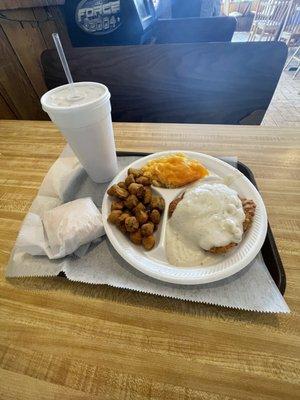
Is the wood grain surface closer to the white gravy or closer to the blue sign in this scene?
the blue sign

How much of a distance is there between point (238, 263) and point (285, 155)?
0.47m

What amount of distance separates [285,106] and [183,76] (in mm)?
2096

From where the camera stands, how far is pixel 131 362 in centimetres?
36

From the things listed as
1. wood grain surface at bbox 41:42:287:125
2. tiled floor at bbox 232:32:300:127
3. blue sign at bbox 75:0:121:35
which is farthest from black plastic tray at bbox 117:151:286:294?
tiled floor at bbox 232:32:300:127

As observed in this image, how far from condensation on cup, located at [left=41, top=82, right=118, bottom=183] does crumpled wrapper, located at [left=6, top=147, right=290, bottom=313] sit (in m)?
0.15

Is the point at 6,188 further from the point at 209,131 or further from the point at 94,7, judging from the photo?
the point at 94,7

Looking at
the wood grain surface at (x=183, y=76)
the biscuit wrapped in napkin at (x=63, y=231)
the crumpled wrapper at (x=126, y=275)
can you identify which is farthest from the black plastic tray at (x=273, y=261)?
the wood grain surface at (x=183, y=76)

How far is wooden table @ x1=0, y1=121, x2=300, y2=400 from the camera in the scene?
34cm

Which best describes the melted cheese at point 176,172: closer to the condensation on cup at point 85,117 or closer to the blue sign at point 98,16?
the condensation on cup at point 85,117

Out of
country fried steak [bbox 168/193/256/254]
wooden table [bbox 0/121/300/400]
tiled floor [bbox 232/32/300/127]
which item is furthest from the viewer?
tiled floor [bbox 232/32/300/127]

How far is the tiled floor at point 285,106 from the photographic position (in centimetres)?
238

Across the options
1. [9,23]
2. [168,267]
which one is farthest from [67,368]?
[9,23]

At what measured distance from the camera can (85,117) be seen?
49 centimetres

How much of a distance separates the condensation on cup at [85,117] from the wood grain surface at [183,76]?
2.59 ft
